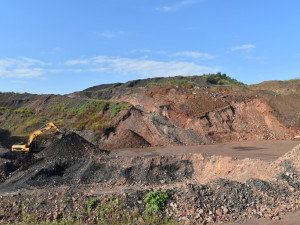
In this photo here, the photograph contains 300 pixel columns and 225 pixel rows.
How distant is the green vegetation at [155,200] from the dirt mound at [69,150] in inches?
340

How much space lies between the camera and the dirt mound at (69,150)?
53.3 ft

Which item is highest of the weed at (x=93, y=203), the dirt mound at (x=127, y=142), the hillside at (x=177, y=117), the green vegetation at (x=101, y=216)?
the hillside at (x=177, y=117)

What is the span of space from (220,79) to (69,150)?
40.9 metres

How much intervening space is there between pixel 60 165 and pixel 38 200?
516 centimetres

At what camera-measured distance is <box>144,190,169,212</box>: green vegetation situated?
26.3ft

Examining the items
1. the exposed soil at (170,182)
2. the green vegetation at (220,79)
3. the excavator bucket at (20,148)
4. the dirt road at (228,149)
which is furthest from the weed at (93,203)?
the green vegetation at (220,79)

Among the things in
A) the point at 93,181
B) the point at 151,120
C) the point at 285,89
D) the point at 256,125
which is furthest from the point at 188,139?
the point at 285,89

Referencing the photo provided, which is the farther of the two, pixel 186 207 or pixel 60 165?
pixel 60 165

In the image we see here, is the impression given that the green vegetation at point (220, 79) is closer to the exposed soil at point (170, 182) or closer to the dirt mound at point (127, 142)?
the dirt mound at point (127, 142)

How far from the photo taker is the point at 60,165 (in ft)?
47.0

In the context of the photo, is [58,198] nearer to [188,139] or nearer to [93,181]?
[93,181]

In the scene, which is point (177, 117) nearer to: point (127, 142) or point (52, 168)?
point (127, 142)

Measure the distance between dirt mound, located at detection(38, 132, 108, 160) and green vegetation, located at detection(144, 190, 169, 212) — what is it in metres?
8.64

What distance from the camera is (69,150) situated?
1673 cm
